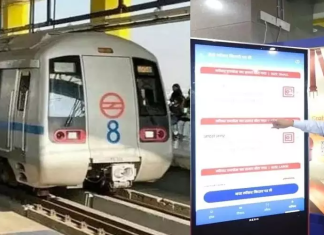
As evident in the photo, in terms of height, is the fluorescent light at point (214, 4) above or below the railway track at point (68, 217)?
above

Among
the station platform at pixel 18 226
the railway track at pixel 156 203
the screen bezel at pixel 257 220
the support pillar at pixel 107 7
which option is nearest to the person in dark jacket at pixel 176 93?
the support pillar at pixel 107 7

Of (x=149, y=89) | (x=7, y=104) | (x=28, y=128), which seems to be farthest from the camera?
(x=7, y=104)

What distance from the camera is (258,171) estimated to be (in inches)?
145

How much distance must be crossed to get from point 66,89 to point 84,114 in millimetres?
437

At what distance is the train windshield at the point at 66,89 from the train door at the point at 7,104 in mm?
1019

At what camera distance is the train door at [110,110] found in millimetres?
8141

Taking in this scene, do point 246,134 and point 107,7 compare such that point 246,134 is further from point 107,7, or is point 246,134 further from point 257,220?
point 107,7

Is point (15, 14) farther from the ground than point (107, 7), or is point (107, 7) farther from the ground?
point (15, 14)

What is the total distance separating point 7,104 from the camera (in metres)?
8.96

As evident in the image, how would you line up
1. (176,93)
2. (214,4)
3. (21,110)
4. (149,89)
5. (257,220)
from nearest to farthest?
(257,220), (214,4), (21,110), (149,89), (176,93)

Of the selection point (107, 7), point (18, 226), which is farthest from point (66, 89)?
point (107, 7)

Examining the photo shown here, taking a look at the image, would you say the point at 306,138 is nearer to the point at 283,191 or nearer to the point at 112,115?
the point at 283,191

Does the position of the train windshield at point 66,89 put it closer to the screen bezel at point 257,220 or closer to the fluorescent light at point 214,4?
the fluorescent light at point 214,4

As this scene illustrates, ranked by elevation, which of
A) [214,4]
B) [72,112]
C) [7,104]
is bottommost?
[72,112]
